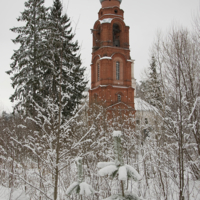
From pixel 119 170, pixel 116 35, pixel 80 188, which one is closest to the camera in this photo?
pixel 119 170

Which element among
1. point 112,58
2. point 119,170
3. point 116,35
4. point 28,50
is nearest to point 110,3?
point 116,35

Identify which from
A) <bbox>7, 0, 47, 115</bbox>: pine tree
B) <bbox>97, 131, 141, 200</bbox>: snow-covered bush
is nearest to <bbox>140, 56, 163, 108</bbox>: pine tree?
<bbox>97, 131, 141, 200</bbox>: snow-covered bush

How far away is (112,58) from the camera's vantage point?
30578 mm

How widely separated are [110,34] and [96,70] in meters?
5.43

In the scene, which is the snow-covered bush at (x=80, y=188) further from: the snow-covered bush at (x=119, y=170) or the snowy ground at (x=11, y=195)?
the snowy ground at (x=11, y=195)

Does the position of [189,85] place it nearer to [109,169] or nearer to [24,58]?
[109,169]

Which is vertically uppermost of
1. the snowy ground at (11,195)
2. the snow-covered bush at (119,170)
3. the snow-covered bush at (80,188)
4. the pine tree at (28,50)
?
the pine tree at (28,50)

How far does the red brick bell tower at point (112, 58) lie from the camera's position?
98.7ft

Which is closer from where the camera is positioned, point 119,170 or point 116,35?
point 119,170

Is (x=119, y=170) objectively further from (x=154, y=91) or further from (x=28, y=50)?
(x=28, y=50)

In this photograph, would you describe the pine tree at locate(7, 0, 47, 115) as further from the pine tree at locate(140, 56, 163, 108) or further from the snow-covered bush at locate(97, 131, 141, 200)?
the snow-covered bush at locate(97, 131, 141, 200)

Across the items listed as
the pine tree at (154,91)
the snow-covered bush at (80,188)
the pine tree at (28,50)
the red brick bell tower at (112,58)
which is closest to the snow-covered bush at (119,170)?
the snow-covered bush at (80,188)

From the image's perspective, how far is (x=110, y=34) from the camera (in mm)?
30656

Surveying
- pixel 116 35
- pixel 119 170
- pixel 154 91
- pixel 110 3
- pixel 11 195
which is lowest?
pixel 11 195
